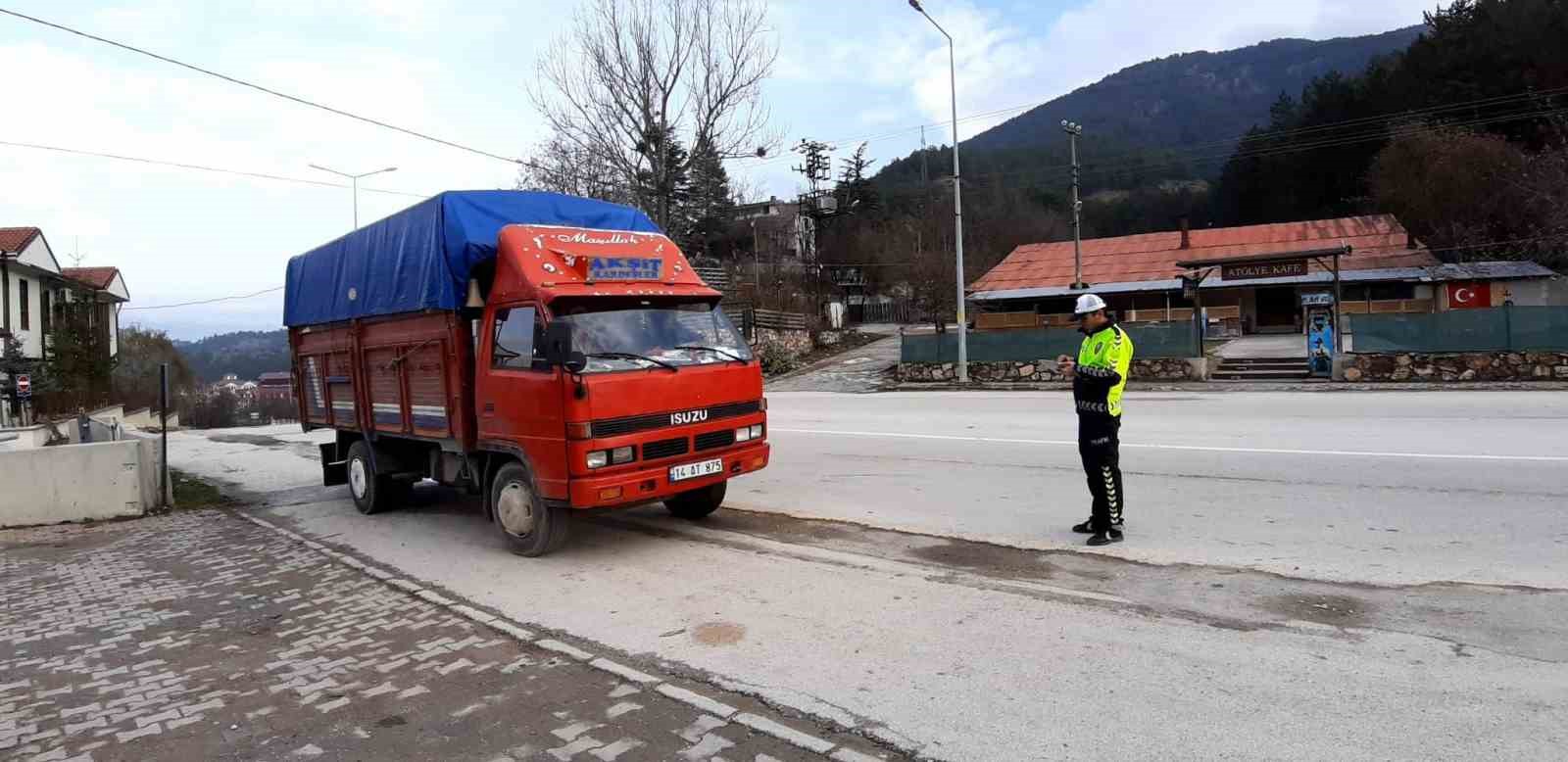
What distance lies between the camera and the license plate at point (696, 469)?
7070mm

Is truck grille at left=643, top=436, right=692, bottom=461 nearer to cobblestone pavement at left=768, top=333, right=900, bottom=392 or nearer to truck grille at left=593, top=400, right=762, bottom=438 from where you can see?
truck grille at left=593, top=400, right=762, bottom=438

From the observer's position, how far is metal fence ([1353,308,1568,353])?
19641 millimetres

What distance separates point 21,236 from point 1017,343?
3620 cm

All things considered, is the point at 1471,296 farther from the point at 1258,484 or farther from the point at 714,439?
the point at 714,439

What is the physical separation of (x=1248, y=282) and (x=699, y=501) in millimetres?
33985

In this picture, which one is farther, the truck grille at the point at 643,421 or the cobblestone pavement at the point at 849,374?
the cobblestone pavement at the point at 849,374

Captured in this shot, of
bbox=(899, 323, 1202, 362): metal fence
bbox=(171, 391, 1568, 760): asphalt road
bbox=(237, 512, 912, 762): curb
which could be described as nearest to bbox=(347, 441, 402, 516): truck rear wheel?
bbox=(171, 391, 1568, 760): asphalt road

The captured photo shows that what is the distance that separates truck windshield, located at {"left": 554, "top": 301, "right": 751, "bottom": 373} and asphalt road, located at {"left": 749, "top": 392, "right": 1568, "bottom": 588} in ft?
6.68

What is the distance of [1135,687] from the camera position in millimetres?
4020

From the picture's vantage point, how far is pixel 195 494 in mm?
13328

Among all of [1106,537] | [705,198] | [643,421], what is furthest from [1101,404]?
[705,198]

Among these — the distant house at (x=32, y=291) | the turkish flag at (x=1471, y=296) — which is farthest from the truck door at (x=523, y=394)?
the turkish flag at (x=1471, y=296)

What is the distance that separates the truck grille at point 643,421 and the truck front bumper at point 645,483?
31 cm

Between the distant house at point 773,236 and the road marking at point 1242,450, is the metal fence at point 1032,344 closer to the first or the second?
the road marking at point 1242,450
